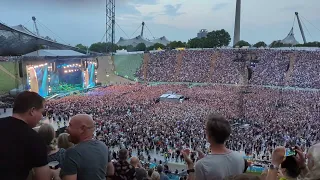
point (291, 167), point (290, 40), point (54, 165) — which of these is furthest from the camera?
point (290, 40)

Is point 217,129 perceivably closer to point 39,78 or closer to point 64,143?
point 64,143

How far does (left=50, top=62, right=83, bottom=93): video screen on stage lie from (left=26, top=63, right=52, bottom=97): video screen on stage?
5.49 feet

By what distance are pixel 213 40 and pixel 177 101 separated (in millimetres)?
40118

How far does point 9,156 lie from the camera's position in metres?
2.27

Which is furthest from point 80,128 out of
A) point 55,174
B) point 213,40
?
point 213,40

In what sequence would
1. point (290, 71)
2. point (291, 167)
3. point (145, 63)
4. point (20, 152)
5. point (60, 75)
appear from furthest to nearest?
point (145, 63), point (290, 71), point (60, 75), point (291, 167), point (20, 152)

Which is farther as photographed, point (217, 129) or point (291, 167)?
point (217, 129)

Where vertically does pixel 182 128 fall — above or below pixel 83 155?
below

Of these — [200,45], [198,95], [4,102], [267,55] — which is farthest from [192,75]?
[4,102]

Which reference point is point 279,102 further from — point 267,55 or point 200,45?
point 200,45

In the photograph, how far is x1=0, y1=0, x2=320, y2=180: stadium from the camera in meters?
A: 14.6

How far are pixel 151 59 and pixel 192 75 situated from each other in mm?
9047

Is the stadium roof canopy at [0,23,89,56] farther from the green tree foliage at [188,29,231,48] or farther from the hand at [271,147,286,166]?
the green tree foliage at [188,29,231,48]

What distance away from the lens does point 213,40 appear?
217ft
